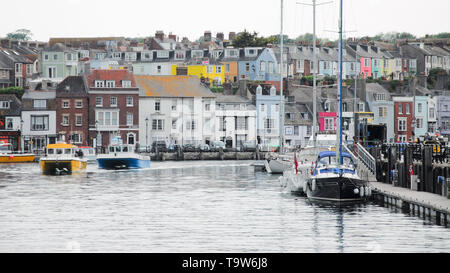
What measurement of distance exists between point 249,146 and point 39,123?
94.2ft

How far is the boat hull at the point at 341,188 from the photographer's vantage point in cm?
4753

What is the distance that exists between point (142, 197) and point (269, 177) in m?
23.1

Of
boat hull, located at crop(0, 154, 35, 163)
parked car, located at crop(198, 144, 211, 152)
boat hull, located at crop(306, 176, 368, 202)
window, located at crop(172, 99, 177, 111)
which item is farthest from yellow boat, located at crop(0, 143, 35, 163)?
boat hull, located at crop(306, 176, 368, 202)

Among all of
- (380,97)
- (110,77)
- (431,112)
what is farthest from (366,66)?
(110,77)

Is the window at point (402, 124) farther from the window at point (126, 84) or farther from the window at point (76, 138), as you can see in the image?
the window at point (76, 138)

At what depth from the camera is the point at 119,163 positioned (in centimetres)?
8794

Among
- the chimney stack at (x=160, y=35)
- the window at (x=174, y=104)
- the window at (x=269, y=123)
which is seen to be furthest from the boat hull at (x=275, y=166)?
the chimney stack at (x=160, y=35)

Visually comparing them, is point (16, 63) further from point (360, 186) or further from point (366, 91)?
point (360, 186)

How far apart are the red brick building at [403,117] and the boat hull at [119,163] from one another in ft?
161

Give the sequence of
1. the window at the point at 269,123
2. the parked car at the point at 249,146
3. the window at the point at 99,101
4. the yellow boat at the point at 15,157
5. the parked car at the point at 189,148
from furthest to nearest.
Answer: the window at the point at 269,123 < the parked car at the point at 249,146 < the window at the point at 99,101 < the parked car at the point at 189,148 < the yellow boat at the point at 15,157

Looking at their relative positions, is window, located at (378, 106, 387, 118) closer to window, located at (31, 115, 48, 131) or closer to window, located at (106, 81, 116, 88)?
window, located at (106, 81, 116, 88)

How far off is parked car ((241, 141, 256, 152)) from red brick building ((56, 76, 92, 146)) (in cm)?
2082

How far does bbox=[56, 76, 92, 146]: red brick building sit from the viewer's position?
11981 cm

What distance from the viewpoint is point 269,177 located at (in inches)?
3056
